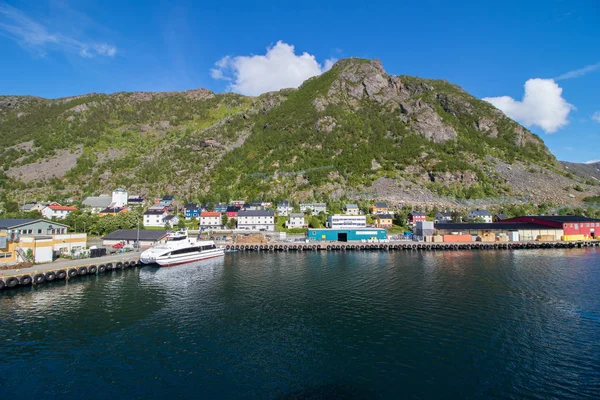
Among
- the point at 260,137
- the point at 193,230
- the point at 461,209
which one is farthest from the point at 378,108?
the point at 193,230

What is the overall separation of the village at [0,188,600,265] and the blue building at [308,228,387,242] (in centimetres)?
25

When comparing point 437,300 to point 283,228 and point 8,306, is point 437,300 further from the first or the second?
point 283,228

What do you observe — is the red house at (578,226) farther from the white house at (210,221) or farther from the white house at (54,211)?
the white house at (54,211)

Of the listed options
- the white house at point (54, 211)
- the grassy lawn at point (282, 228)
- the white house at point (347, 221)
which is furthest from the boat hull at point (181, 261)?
the white house at point (54, 211)

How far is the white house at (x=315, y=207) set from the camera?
110 metres

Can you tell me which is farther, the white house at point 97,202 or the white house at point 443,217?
the white house at point 97,202

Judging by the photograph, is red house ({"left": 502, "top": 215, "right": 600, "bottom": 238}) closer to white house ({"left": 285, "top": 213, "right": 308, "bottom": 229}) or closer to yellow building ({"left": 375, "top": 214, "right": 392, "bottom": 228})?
yellow building ({"left": 375, "top": 214, "right": 392, "bottom": 228})

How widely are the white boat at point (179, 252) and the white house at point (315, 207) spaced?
5077cm

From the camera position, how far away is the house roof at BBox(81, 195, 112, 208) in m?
126

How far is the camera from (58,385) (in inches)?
695

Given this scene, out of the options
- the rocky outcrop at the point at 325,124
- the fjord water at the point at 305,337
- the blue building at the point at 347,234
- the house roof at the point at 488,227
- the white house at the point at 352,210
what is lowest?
the fjord water at the point at 305,337

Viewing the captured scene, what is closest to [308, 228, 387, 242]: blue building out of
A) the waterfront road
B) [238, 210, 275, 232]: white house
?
[238, 210, 275, 232]: white house

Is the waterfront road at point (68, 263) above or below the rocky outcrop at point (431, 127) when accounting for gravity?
below

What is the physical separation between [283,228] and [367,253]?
35365 mm
